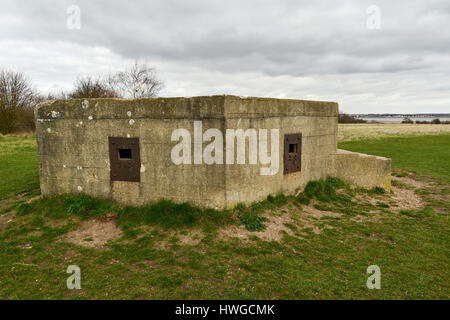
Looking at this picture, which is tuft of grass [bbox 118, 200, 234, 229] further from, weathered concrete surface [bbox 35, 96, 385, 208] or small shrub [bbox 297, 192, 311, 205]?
small shrub [bbox 297, 192, 311, 205]

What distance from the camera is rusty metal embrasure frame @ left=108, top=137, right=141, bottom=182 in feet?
20.1

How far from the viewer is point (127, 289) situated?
3.79 meters

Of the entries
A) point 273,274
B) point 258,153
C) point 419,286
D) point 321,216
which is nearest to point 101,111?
point 258,153

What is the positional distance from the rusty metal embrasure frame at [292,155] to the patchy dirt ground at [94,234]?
415 cm

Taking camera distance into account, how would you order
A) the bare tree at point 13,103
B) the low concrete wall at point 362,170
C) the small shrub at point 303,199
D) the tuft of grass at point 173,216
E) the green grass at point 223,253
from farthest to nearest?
1. the bare tree at point 13,103
2. the low concrete wall at point 362,170
3. the small shrub at point 303,199
4. the tuft of grass at point 173,216
5. the green grass at point 223,253

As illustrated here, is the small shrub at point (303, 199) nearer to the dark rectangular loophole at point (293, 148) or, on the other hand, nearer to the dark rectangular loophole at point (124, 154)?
the dark rectangular loophole at point (293, 148)

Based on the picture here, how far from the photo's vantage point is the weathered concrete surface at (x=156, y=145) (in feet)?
18.9

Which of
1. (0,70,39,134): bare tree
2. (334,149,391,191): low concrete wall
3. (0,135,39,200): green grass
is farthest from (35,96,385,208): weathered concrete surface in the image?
(0,70,39,134): bare tree

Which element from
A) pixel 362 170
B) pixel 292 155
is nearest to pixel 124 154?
pixel 292 155

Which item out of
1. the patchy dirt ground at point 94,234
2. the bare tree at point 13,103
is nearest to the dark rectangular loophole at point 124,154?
the patchy dirt ground at point 94,234

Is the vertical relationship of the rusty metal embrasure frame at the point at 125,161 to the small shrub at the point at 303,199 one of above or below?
above

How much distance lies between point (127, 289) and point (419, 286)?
13.4ft

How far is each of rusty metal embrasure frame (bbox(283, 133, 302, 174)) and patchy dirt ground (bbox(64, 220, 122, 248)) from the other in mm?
4149

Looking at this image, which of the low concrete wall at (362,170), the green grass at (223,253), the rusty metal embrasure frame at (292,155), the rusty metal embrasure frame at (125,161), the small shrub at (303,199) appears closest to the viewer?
the green grass at (223,253)
